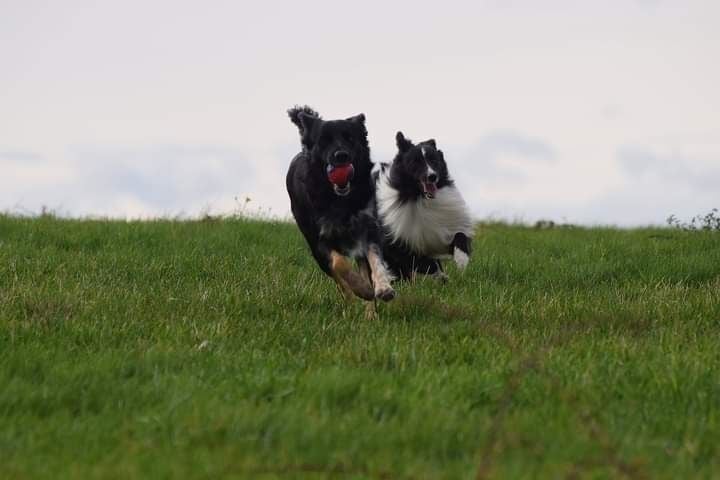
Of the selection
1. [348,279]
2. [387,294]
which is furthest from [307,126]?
[387,294]

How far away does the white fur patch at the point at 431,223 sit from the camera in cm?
1175

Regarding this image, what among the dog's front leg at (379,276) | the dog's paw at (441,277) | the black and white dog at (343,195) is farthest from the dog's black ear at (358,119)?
the dog's paw at (441,277)

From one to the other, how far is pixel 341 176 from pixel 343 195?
246 mm

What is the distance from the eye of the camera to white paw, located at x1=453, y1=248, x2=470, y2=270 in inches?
445

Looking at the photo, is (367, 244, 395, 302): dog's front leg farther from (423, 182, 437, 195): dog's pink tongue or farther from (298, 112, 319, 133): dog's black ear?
(423, 182, 437, 195): dog's pink tongue

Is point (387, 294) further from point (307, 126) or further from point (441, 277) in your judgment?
point (441, 277)

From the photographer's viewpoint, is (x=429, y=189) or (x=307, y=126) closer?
(x=307, y=126)

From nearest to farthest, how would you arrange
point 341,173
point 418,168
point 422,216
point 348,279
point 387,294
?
point 387,294
point 348,279
point 341,173
point 418,168
point 422,216

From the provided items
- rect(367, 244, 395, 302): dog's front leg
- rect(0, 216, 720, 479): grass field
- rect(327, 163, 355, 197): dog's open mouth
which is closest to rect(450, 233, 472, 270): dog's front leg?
rect(0, 216, 720, 479): grass field

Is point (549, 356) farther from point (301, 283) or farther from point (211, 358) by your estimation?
point (301, 283)

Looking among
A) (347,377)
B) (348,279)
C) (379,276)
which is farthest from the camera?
(348,279)

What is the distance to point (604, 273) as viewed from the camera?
11180mm

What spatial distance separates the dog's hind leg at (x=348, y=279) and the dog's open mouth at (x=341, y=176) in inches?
22.6

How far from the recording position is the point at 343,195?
30.3ft
